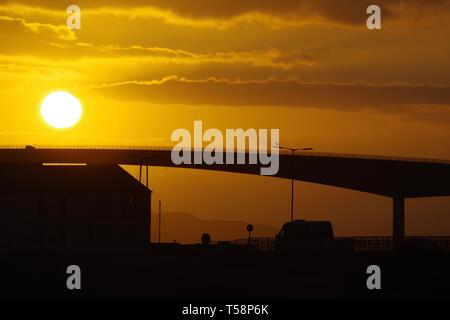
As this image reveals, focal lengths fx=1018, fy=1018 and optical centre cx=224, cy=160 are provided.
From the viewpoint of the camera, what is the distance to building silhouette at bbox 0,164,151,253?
101 metres

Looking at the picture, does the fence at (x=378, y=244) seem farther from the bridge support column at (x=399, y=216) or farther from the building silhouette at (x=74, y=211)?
the bridge support column at (x=399, y=216)

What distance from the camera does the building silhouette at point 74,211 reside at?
330 ft

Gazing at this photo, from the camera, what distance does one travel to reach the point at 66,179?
105m

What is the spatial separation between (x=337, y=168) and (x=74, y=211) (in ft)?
136

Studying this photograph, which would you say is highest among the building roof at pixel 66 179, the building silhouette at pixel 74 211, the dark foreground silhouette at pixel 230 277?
the building roof at pixel 66 179

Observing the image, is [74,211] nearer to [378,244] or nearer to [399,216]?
[378,244]

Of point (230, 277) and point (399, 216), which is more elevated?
point (399, 216)

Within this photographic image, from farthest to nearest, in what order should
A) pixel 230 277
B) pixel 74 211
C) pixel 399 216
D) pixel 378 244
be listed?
pixel 399 216 → pixel 74 211 → pixel 378 244 → pixel 230 277

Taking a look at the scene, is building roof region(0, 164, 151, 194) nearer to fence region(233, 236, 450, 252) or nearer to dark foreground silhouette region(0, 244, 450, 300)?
fence region(233, 236, 450, 252)

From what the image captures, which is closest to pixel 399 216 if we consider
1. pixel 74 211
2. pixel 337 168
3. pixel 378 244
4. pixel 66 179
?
pixel 337 168

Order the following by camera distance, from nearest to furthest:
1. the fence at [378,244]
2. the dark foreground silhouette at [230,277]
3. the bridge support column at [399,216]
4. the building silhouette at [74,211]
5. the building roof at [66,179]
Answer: the dark foreground silhouette at [230,277], the fence at [378,244], the building silhouette at [74,211], the building roof at [66,179], the bridge support column at [399,216]

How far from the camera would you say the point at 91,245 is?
333 ft

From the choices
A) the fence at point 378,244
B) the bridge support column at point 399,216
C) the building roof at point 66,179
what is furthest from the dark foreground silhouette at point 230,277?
the bridge support column at point 399,216
